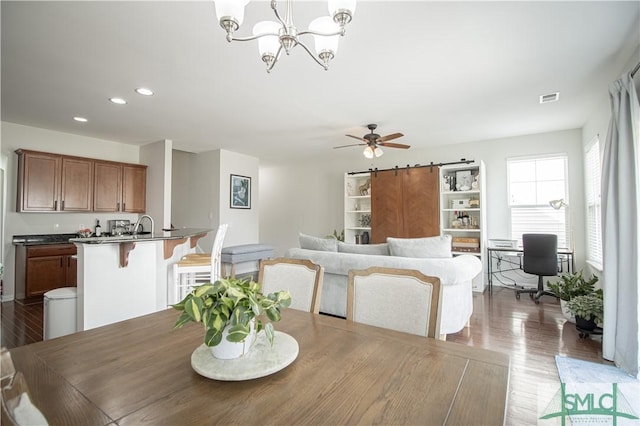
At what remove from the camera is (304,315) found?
1.57 m

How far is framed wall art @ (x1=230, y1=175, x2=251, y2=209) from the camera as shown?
21.0ft

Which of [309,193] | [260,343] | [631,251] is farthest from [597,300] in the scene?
[309,193]

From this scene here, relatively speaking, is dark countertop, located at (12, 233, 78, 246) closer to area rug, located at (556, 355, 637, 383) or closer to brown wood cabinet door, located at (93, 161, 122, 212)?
brown wood cabinet door, located at (93, 161, 122, 212)

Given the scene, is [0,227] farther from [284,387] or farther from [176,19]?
[284,387]

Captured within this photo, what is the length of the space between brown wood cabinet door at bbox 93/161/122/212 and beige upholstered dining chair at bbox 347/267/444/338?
17.1ft

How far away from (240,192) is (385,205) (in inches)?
120

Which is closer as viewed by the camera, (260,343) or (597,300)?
(260,343)

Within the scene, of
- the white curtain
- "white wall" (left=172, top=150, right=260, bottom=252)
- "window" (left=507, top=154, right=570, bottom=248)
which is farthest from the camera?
"white wall" (left=172, top=150, right=260, bottom=252)

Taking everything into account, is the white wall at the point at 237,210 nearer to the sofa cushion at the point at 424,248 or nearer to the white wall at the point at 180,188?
the white wall at the point at 180,188

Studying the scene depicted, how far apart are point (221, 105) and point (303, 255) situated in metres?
2.08

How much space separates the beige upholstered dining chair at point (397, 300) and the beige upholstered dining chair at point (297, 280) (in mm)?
215

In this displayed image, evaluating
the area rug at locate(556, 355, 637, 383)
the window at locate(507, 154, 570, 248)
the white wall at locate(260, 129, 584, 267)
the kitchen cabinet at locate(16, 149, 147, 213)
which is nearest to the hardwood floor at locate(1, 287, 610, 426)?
the area rug at locate(556, 355, 637, 383)

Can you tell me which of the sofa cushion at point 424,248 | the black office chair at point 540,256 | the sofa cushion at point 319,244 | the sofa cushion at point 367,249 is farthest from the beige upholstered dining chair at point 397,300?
the black office chair at point 540,256

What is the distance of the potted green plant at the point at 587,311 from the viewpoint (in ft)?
9.87
